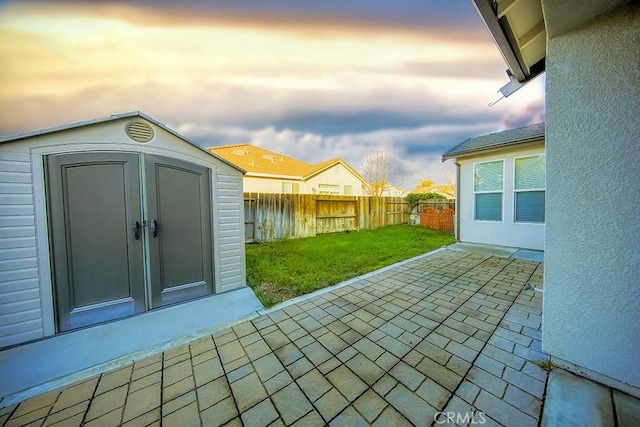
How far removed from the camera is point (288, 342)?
2113 millimetres

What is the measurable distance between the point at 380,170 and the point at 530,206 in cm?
1384

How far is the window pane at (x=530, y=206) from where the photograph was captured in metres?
5.56

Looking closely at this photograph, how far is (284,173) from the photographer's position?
15492mm

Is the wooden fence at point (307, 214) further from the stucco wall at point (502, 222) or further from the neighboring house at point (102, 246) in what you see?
the stucco wall at point (502, 222)

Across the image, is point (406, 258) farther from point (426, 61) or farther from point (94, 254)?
point (94, 254)

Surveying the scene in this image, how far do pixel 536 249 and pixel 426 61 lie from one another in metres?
5.37

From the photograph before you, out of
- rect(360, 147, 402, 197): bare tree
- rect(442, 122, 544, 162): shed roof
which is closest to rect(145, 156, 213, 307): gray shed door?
rect(442, 122, 544, 162): shed roof

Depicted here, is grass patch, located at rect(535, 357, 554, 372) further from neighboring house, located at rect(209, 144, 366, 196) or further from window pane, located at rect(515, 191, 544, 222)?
neighboring house, located at rect(209, 144, 366, 196)

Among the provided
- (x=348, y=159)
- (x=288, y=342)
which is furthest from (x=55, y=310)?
(x=348, y=159)

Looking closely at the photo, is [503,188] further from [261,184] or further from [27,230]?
[261,184]

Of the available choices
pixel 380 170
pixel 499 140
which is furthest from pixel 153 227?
pixel 380 170

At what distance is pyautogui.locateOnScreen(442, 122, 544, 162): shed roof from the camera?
5.57 metres

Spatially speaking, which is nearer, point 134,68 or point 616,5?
point 616,5

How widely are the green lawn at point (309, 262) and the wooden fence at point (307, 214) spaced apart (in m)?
0.62
